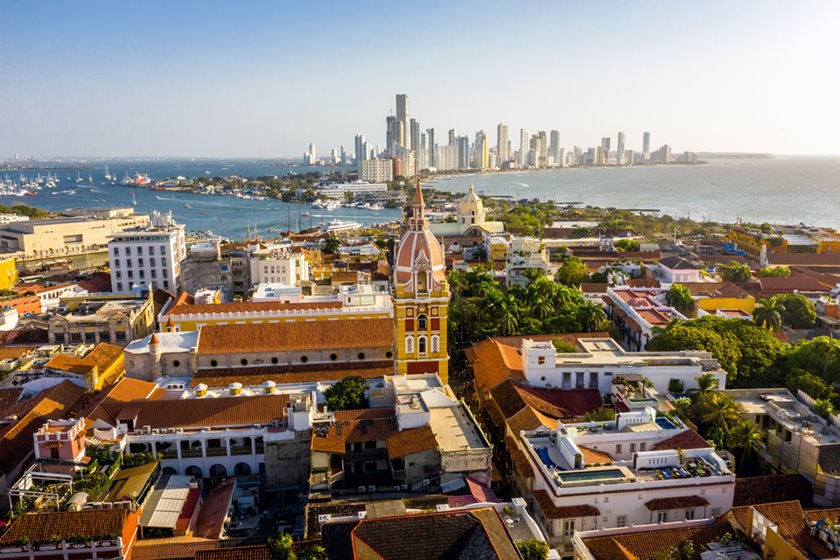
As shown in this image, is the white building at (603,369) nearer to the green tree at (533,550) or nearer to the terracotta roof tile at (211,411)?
the terracotta roof tile at (211,411)

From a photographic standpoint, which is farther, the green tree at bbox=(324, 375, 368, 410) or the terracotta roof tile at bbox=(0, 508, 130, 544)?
the green tree at bbox=(324, 375, 368, 410)

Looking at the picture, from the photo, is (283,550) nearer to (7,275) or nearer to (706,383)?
(706,383)

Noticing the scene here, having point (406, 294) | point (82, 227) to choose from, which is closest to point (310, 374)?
point (406, 294)

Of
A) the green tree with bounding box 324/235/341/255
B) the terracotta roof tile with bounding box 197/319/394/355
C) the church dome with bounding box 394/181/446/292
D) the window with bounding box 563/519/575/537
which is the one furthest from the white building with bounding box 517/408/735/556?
the green tree with bounding box 324/235/341/255

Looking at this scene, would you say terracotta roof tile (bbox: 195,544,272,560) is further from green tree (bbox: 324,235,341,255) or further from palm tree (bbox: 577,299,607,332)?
green tree (bbox: 324,235,341,255)

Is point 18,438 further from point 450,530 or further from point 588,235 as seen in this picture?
point 588,235
